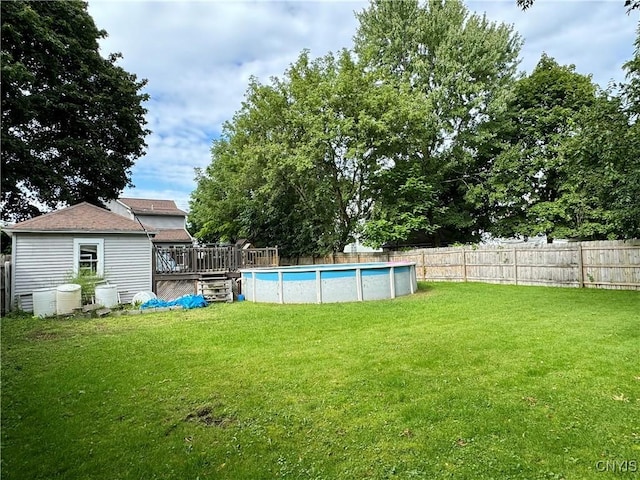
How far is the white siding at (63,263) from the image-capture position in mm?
10734

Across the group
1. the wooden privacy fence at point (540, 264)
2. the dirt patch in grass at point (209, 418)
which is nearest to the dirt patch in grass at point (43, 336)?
the dirt patch in grass at point (209, 418)

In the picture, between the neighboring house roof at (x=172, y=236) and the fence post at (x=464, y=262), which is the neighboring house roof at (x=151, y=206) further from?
the fence post at (x=464, y=262)

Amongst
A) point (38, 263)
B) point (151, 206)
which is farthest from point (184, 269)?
point (151, 206)

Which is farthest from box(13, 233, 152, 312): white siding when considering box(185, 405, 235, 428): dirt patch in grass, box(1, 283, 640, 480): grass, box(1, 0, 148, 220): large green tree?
box(185, 405, 235, 428): dirt patch in grass

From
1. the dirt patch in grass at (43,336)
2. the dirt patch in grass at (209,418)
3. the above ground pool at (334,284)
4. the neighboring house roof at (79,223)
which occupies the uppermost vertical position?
the neighboring house roof at (79,223)

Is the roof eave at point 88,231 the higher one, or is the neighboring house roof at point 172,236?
the neighboring house roof at point 172,236

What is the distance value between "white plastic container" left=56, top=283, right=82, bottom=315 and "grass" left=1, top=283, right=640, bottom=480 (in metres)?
2.63

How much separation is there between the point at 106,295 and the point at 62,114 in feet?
36.7

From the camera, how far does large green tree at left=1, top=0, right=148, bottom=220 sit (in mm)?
14367

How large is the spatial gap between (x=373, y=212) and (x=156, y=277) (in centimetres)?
1161

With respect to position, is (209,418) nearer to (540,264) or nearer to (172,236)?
(540,264)

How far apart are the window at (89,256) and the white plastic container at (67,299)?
1.45 m

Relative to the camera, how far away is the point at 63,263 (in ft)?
37.1

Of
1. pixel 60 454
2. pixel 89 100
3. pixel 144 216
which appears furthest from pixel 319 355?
pixel 144 216
